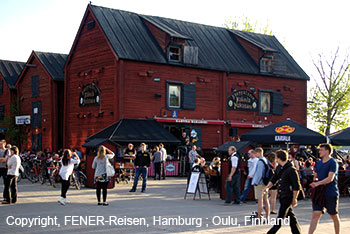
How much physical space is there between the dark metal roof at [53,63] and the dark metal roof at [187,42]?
6.85 metres

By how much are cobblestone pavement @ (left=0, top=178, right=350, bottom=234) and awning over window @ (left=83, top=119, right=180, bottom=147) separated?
815 centimetres

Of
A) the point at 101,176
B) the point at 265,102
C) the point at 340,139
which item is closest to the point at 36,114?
the point at 265,102

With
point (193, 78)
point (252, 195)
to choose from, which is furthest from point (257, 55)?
point (252, 195)

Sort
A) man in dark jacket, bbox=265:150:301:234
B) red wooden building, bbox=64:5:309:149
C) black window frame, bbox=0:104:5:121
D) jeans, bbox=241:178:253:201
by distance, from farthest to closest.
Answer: black window frame, bbox=0:104:5:121 < red wooden building, bbox=64:5:309:149 < jeans, bbox=241:178:253:201 < man in dark jacket, bbox=265:150:301:234

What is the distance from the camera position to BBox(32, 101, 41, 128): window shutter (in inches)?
1497

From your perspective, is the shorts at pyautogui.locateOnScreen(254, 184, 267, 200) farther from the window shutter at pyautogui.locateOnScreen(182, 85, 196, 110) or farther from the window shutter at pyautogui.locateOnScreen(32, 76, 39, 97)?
the window shutter at pyautogui.locateOnScreen(32, 76, 39, 97)

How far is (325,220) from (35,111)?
29.1 m

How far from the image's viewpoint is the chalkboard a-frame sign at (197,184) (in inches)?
706

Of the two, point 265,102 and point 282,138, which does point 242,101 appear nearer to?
point 265,102

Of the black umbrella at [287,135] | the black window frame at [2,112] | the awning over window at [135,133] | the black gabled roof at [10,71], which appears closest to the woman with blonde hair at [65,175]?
the black umbrella at [287,135]

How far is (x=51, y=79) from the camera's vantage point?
121ft

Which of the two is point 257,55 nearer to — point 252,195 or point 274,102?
point 274,102

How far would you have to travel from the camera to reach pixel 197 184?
18.0 metres

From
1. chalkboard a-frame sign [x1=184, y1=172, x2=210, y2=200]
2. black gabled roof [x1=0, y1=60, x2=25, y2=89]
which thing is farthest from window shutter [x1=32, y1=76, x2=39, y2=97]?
chalkboard a-frame sign [x1=184, y1=172, x2=210, y2=200]
